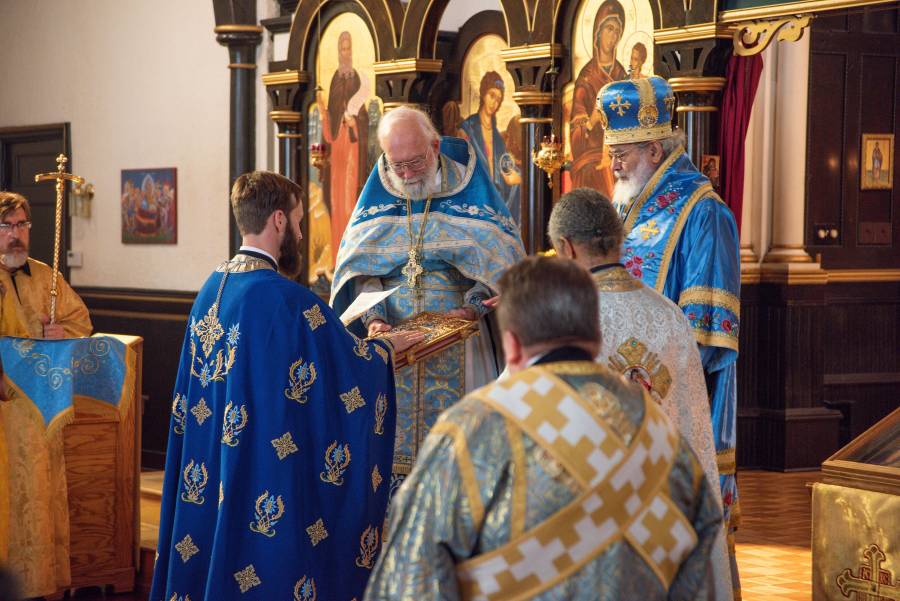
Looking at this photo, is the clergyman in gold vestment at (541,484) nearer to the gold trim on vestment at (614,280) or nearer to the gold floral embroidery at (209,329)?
the gold trim on vestment at (614,280)

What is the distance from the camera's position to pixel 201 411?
420 cm

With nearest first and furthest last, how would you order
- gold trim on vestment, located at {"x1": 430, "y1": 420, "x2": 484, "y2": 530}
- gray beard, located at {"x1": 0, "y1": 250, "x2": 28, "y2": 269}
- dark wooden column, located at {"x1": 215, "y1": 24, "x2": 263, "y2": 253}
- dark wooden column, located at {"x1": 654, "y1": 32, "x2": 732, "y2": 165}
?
gold trim on vestment, located at {"x1": 430, "y1": 420, "x2": 484, "y2": 530} < gray beard, located at {"x1": 0, "y1": 250, "x2": 28, "y2": 269} < dark wooden column, located at {"x1": 654, "y1": 32, "x2": 732, "y2": 165} < dark wooden column, located at {"x1": 215, "y1": 24, "x2": 263, "y2": 253}

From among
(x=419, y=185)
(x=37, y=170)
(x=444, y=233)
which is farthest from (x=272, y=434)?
(x=37, y=170)

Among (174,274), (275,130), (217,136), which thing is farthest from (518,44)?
(174,274)

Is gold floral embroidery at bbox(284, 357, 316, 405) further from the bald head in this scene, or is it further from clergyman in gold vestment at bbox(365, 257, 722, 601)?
clergyman in gold vestment at bbox(365, 257, 722, 601)

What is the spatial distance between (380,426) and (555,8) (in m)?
3.92

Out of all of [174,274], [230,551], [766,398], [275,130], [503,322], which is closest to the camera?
[503,322]

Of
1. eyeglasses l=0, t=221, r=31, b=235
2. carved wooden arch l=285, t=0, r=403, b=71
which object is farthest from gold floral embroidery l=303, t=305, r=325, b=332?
carved wooden arch l=285, t=0, r=403, b=71

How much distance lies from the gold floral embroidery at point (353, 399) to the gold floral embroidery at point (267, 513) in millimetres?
371

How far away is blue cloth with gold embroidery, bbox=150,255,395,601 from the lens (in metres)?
4.03

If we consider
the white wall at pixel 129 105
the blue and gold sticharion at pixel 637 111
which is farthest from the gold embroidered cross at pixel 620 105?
the white wall at pixel 129 105

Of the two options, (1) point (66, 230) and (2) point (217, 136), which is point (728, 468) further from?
(1) point (66, 230)

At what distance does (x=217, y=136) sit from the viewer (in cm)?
1041

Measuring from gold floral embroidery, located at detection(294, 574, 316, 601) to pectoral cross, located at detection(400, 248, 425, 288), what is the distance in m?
1.22
